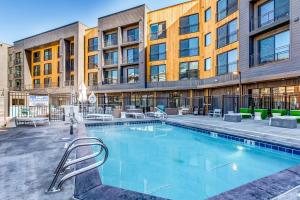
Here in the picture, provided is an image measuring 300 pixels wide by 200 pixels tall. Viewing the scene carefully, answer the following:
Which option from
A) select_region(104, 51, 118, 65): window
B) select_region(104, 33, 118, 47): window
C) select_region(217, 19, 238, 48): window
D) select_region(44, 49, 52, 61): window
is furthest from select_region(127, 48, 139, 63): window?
select_region(44, 49, 52, 61): window

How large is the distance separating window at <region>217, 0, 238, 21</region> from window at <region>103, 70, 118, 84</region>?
13.3 meters

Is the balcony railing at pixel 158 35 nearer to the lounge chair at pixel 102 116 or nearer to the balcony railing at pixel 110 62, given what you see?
the balcony railing at pixel 110 62

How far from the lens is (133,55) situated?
23078 millimetres

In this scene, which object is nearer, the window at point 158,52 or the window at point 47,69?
the window at point 158,52

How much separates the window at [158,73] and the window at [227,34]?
252 inches

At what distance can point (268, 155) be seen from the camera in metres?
5.96

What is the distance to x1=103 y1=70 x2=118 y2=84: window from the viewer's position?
2392cm

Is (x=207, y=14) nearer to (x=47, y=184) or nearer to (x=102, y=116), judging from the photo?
(x=102, y=116)

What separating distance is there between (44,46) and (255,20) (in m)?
28.9

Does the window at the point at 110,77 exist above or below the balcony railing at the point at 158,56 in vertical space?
below

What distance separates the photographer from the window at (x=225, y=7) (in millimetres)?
15903

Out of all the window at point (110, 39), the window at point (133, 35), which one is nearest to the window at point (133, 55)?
the window at point (133, 35)

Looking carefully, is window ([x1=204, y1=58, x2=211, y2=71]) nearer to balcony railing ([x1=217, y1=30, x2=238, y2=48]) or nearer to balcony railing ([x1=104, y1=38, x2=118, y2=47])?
balcony railing ([x1=217, y1=30, x2=238, y2=48])

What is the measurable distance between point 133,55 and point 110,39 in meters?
4.13
